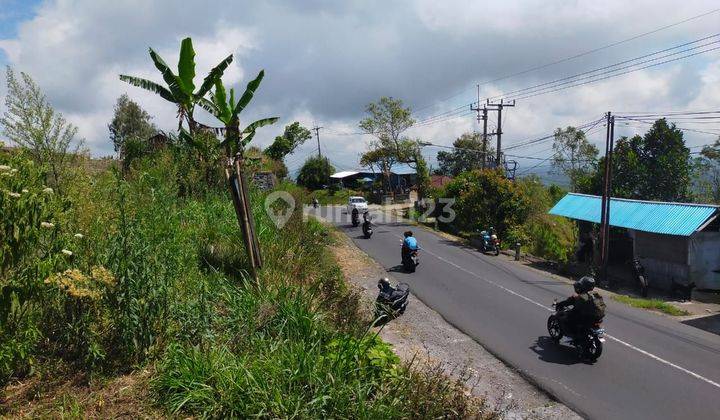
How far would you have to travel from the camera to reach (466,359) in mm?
9156

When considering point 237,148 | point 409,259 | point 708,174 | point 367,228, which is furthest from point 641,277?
point 708,174

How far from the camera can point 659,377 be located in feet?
29.0

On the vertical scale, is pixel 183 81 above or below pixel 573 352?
above

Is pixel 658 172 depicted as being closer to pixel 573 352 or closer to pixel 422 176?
pixel 422 176

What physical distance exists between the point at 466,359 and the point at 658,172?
32.3 m

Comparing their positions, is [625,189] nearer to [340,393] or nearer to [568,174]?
[568,174]

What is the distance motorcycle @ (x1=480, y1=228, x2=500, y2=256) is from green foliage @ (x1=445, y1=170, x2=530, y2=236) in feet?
12.8

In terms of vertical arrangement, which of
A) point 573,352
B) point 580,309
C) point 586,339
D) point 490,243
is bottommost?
point 573,352

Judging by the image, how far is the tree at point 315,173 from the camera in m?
65.5

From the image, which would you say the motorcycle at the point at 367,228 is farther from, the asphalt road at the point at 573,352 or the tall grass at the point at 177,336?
the tall grass at the point at 177,336

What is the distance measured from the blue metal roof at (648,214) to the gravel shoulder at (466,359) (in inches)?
467

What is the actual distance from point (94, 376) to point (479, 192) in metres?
26.5

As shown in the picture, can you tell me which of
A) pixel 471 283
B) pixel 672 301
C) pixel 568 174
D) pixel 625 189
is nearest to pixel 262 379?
pixel 471 283

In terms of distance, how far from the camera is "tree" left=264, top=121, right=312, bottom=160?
50.6 metres
